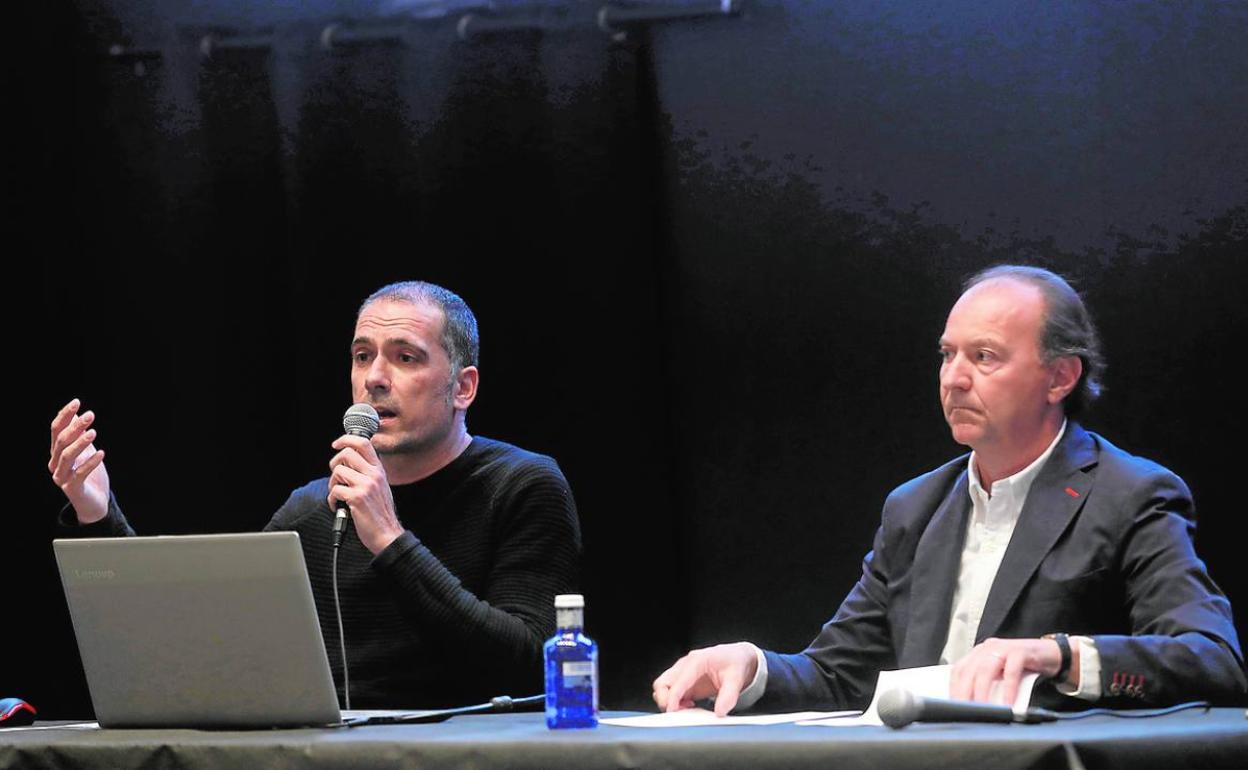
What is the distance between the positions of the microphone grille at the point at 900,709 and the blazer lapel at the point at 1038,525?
32.3 inches

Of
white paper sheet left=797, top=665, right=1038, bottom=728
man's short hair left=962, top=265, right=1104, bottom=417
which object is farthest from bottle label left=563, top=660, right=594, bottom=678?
man's short hair left=962, top=265, right=1104, bottom=417

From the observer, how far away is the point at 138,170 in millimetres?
3492

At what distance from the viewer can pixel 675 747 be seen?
4.54ft

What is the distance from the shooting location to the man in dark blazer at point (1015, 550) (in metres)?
2.00

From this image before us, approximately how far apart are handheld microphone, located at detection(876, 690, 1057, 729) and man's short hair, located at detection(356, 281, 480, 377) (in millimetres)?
1613

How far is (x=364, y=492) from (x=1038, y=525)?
3.55 ft

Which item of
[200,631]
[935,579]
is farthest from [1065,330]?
[200,631]

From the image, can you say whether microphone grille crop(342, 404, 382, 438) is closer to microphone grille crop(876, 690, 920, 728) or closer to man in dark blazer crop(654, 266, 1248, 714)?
man in dark blazer crop(654, 266, 1248, 714)

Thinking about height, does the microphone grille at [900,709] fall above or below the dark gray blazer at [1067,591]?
above

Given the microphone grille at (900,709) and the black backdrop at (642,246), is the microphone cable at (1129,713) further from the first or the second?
the black backdrop at (642,246)

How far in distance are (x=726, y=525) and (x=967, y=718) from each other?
179 cm

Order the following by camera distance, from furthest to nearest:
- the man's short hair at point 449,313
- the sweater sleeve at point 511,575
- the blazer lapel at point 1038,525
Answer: the man's short hair at point 449,313 < the sweater sleeve at point 511,575 < the blazer lapel at point 1038,525

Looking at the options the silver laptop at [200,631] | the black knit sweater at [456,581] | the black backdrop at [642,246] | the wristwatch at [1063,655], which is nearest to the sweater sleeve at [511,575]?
the black knit sweater at [456,581]

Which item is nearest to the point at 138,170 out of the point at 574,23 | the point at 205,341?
the point at 205,341
